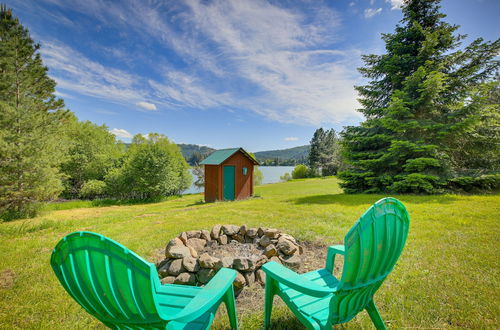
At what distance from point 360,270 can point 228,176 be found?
37.0 ft

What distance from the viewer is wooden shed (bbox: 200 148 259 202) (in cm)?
1210

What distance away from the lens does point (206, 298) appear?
4.26 ft

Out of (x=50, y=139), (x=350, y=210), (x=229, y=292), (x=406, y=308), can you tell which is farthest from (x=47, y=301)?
(x=50, y=139)

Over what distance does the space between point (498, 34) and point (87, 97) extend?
2271 centimetres

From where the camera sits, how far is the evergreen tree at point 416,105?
26.5 feet

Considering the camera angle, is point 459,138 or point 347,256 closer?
point 347,256

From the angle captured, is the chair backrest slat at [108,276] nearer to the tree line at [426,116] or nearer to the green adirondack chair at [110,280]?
the green adirondack chair at [110,280]

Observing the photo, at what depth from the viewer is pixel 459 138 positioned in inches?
339

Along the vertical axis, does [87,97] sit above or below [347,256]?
above

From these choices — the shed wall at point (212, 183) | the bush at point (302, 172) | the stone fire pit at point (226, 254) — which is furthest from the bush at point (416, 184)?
the bush at point (302, 172)

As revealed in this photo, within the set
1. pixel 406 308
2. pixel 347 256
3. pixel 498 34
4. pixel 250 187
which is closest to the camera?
pixel 347 256

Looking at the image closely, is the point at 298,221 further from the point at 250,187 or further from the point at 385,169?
the point at 250,187

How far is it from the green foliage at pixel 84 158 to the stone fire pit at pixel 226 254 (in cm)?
2154

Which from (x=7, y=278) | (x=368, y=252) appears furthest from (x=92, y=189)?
(x=368, y=252)
